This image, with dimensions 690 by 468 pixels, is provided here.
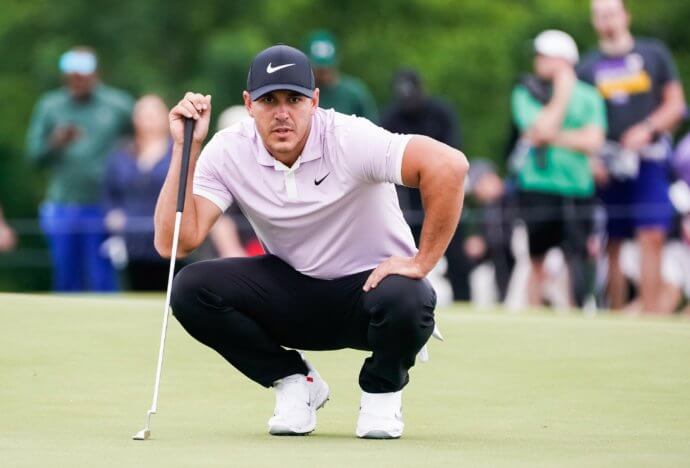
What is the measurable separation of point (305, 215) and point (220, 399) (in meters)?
1.28

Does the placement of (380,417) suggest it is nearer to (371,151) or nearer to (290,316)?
(290,316)

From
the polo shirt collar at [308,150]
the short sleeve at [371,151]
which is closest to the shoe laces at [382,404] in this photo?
the short sleeve at [371,151]

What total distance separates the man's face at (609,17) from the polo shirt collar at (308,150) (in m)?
6.77

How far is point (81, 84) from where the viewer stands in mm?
15461

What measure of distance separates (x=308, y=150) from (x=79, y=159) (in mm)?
9156

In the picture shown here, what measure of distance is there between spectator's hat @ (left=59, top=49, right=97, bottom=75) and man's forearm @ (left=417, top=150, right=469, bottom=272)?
Result: 9075 mm

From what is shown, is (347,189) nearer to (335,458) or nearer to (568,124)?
(335,458)

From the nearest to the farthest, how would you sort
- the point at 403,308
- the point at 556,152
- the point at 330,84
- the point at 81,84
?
the point at 403,308 < the point at 556,152 < the point at 330,84 < the point at 81,84

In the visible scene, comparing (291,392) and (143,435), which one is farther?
(291,392)

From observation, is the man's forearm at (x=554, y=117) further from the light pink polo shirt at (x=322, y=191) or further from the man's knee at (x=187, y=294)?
the man's knee at (x=187, y=294)

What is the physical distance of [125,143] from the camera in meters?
15.4

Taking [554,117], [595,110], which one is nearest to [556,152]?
[554,117]

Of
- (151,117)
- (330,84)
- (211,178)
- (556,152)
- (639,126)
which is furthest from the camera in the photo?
(330,84)

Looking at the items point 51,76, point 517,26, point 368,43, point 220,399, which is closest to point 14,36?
point 51,76
